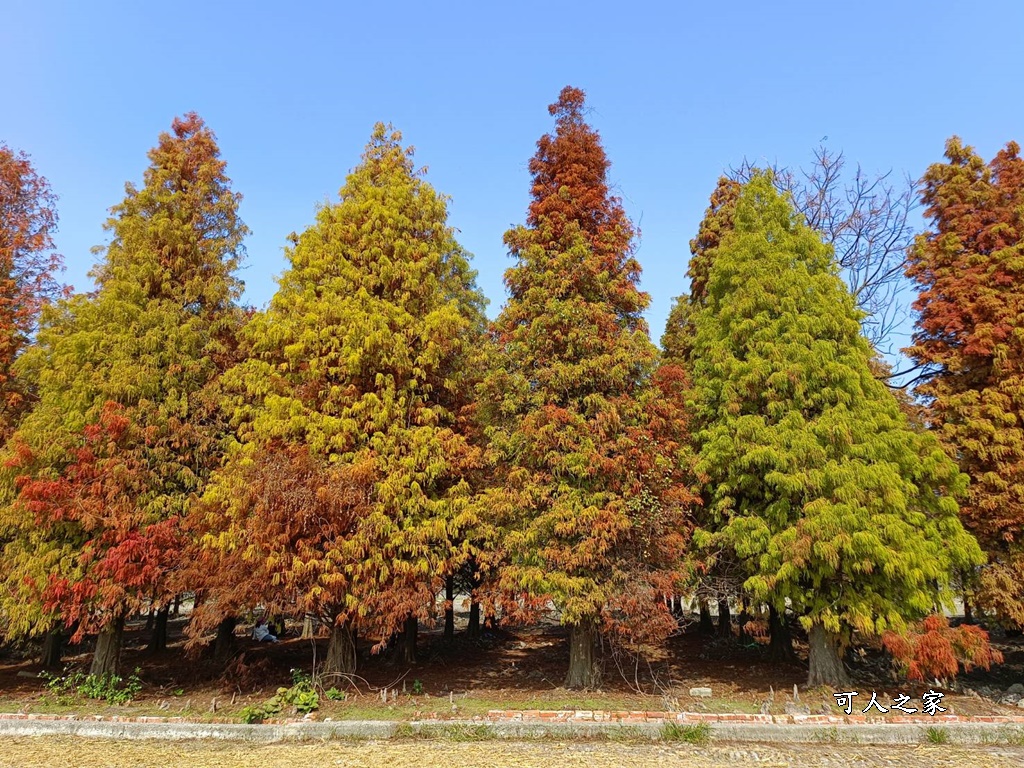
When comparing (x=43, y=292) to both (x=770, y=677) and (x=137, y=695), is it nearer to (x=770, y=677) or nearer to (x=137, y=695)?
(x=137, y=695)

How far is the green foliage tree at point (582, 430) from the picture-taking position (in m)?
9.23

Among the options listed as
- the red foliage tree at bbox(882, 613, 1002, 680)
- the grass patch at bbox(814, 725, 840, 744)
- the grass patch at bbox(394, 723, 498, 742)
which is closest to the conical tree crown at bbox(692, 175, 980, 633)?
the red foliage tree at bbox(882, 613, 1002, 680)

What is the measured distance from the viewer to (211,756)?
6.96 metres

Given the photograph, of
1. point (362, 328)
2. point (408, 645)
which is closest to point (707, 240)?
point (362, 328)

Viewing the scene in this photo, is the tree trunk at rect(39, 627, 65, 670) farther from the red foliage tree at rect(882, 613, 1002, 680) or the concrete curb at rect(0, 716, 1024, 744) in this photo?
the red foliage tree at rect(882, 613, 1002, 680)

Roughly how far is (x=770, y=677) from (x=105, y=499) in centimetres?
1260

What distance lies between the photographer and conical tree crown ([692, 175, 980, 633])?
8773 mm

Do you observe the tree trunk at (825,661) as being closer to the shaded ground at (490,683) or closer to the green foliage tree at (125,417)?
the shaded ground at (490,683)

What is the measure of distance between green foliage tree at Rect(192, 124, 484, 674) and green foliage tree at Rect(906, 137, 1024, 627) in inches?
329

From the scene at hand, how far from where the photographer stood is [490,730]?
7.67 meters

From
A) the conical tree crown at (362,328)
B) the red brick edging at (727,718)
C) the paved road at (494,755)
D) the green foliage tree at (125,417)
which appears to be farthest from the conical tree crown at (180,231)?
the red brick edging at (727,718)

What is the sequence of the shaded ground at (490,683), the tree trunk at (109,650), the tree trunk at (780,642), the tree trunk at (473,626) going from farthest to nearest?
the tree trunk at (473,626)
the tree trunk at (780,642)
the tree trunk at (109,650)
the shaded ground at (490,683)

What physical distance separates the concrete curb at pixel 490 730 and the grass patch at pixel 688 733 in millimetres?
63

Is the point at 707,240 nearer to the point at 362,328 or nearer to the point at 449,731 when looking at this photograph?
the point at 362,328
